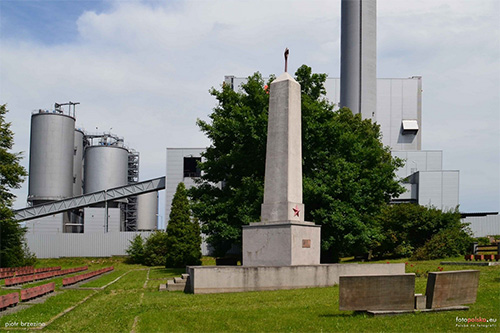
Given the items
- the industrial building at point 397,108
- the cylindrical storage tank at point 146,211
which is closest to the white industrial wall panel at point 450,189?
the industrial building at point 397,108

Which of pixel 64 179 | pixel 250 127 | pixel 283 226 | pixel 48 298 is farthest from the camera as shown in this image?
pixel 64 179

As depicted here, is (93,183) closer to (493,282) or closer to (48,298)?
(48,298)

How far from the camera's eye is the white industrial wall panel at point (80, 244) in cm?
5634

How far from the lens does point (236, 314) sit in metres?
10.9

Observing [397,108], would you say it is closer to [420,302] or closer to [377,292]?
[420,302]

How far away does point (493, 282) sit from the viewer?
49.7 feet

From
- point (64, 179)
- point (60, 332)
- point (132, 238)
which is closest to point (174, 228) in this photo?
point (132, 238)

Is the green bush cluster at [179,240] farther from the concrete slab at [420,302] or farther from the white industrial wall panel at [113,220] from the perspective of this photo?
the concrete slab at [420,302]

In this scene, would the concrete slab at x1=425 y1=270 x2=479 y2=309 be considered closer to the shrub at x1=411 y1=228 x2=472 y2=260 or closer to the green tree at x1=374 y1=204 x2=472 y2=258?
the shrub at x1=411 y1=228 x2=472 y2=260

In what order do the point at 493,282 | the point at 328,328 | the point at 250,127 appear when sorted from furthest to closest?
1. the point at 250,127
2. the point at 493,282
3. the point at 328,328

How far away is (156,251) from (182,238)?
7.07 meters

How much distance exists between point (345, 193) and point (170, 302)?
1693 cm

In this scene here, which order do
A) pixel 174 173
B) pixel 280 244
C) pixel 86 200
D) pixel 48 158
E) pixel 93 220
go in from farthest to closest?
1. pixel 93 220
2. pixel 48 158
3. pixel 86 200
4. pixel 174 173
5. pixel 280 244

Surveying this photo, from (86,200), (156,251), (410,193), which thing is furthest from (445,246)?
(86,200)
